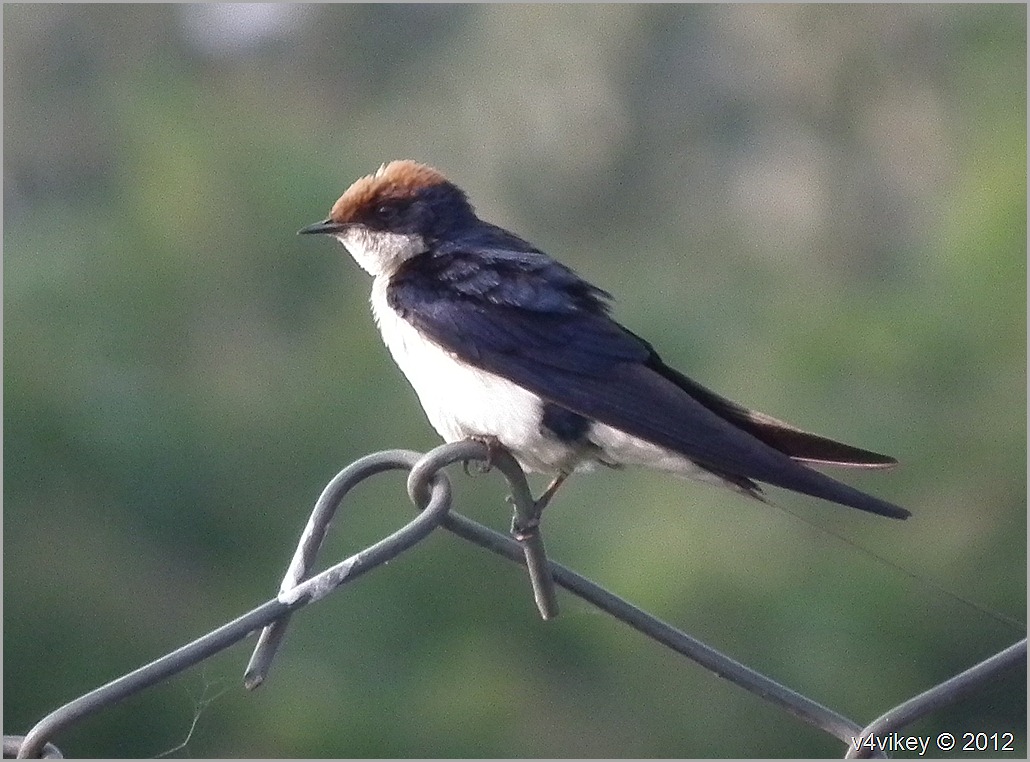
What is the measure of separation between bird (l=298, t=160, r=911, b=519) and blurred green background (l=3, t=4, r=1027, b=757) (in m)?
1.13

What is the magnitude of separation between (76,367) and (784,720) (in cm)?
204

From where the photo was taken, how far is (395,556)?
4.36ft

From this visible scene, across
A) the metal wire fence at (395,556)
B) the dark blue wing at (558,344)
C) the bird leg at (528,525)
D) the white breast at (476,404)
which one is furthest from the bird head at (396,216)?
the metal wire fence at (395,556)

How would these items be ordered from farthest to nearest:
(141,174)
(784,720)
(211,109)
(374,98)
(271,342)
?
1. (374,98)
2. (211,109)
3. (141,174)
4. (271,342)
5. (784,720)

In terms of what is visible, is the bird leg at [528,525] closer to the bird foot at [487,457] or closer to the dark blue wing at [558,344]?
the bird foot at [487,457]

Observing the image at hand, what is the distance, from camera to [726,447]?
1.92m

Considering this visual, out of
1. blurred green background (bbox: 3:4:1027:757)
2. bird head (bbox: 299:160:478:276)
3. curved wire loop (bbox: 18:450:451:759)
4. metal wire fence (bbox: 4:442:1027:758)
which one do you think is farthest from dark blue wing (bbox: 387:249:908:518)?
blurred green background (bbox: 3:4:1027:757)

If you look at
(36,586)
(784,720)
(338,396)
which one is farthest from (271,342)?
(784,720)

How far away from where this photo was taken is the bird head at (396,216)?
2.47m

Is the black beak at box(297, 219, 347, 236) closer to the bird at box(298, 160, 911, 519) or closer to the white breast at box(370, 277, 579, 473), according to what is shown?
the bird at box(298, 160, 911, 519)

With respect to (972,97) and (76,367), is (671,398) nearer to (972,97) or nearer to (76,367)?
(76,367)

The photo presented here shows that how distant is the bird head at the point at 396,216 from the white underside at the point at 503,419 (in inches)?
9.7

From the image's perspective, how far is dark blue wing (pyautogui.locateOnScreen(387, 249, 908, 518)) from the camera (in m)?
2.01

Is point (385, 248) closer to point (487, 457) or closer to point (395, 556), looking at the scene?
point (487, 457)
